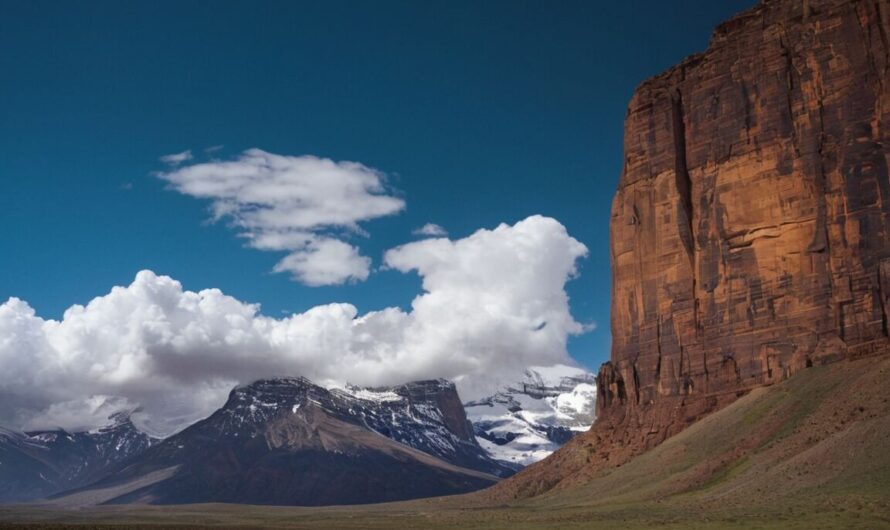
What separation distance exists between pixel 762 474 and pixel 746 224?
51.5 meters

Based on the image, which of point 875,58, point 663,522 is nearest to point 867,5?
point 875,58

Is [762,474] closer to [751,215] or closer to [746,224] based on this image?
[746,224]

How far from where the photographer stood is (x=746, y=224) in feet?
504

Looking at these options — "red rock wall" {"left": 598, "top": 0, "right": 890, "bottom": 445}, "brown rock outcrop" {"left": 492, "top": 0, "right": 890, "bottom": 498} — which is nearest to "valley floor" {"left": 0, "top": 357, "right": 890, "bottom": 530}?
"brown rock outcrop" {"left": 492, "top": 0, "right": 890, "bottom": 498}

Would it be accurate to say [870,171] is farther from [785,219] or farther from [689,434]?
[689,434]

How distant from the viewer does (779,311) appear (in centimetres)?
14662

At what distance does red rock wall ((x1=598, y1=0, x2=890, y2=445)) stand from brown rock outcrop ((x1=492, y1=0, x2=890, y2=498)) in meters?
0.23

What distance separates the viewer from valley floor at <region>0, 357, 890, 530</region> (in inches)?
3620

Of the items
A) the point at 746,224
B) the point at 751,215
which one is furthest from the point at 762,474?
the point at 751,215

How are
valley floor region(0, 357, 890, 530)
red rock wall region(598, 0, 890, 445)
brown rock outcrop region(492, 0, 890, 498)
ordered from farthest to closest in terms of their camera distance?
brown rock outcrop region(492, 0, 890, 498) < red rock wall region(598, 0, 890, 445) < valley floor region(0, 357, 890, 530)

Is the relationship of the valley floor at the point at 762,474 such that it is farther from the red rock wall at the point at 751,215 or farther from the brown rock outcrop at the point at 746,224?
the red rock wall at the point at 751,215

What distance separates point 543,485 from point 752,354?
4025 centimetres

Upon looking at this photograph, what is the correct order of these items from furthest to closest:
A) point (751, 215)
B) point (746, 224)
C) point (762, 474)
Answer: point (746, 224)
point (751, 215)
point (762, 474)

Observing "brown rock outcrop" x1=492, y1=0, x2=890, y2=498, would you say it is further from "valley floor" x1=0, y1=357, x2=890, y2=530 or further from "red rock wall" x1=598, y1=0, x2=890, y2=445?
"valley floor" x1=0, y1=357, x2=890, y2=530
